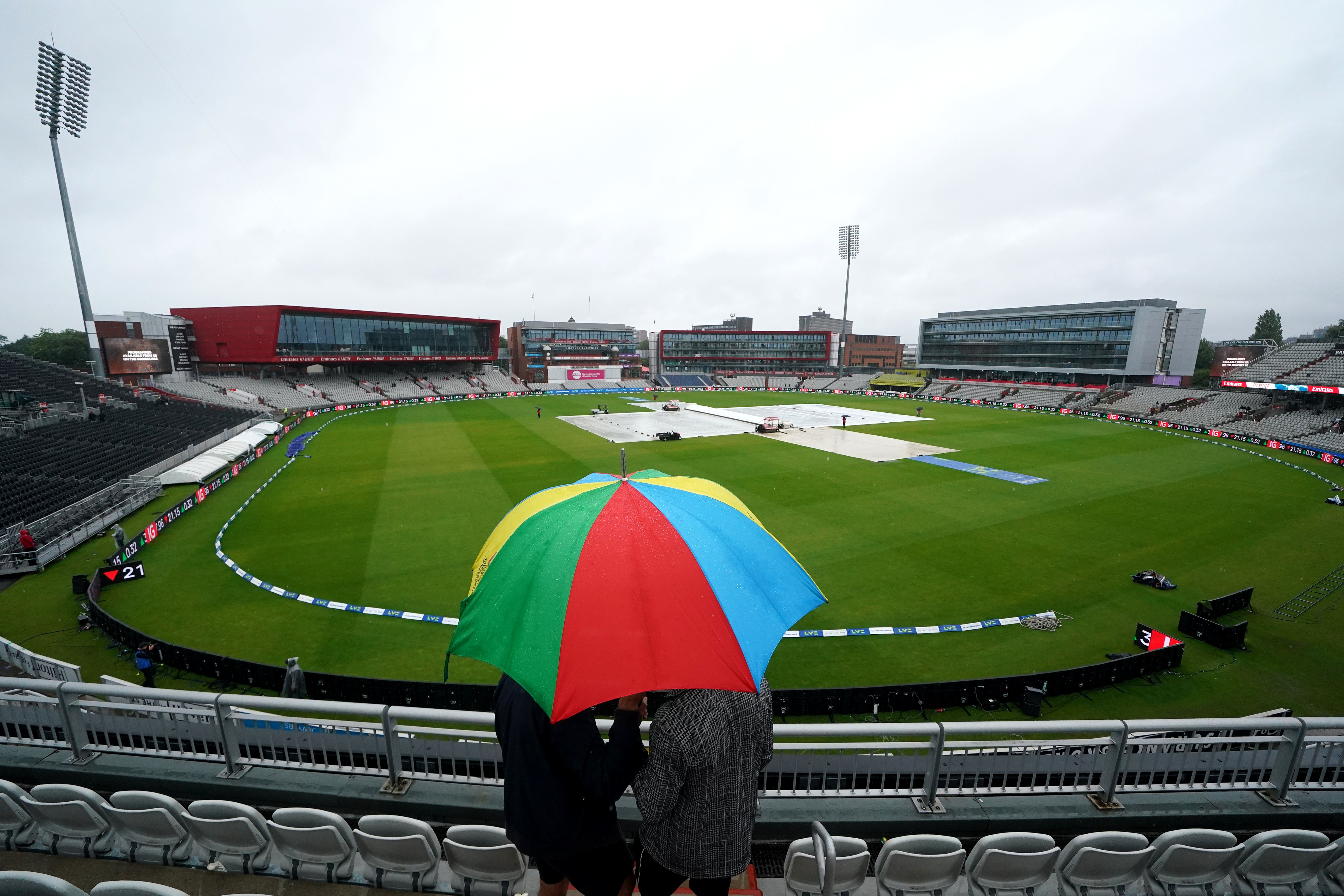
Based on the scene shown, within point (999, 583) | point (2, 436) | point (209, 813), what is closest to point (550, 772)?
point (209, 813)

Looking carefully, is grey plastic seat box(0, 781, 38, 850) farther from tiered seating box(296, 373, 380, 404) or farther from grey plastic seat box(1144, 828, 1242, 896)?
tiered seating box(296, 373, 380, 404)

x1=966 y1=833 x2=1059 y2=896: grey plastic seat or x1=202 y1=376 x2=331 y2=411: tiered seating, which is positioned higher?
x1=966 y1=833 x2=1059 y2=896: grey plastic seat

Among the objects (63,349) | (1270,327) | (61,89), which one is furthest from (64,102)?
(1270,327)

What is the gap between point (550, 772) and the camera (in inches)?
111

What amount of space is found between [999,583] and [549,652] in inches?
693

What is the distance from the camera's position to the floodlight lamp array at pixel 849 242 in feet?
301

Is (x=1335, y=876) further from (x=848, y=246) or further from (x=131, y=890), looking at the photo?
(x=848, y=246)

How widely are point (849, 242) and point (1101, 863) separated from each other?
325 ft

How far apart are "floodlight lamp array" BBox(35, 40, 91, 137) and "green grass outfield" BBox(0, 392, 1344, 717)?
33.9 m

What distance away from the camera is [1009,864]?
3783 millimetres

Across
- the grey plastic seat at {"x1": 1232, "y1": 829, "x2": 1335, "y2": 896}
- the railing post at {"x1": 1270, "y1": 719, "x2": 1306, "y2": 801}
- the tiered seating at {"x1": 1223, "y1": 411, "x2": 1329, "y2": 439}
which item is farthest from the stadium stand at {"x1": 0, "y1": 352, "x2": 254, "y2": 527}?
the tiered seating at {"x1": 1223, "y1": 411, "x2": 1329, "y2": 439}

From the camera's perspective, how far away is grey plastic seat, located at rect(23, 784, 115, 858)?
3.97m

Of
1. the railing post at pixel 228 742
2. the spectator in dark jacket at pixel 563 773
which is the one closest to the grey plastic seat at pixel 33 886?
the railing post at pixel 228 742

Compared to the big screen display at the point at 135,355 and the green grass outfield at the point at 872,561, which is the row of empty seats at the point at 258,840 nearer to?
the green grass outfield at the point at 872,561
